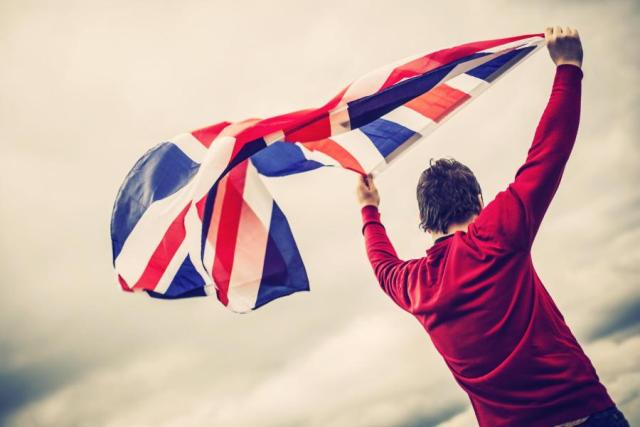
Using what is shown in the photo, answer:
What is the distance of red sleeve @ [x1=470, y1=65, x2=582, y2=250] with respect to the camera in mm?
2275

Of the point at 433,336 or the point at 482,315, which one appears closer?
the point at 482,315

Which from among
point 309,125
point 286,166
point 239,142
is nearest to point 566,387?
point 309,125

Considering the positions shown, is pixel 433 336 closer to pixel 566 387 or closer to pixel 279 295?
pixel 566 387

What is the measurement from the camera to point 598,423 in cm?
228

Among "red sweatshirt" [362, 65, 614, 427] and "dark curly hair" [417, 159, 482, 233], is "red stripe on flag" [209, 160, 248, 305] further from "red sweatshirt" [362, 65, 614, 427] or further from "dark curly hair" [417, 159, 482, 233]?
"red sweatshirt" [362, 65, 614, 427]

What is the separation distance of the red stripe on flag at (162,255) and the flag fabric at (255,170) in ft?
0.03

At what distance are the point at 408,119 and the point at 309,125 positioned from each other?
0.99m

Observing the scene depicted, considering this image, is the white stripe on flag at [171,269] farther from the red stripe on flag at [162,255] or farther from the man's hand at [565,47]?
the man's hand at [565,47]

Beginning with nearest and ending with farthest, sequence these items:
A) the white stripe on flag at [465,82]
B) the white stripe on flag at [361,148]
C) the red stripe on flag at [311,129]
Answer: the red stripe on flag at [311,129], the white stripe on flag at [465,82], the white stripe on flag at [361,148]

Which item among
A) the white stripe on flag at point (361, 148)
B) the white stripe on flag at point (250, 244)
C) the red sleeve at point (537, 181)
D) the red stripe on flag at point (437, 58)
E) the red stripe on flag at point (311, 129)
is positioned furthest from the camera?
the white stripe on flag at point (250, 244)

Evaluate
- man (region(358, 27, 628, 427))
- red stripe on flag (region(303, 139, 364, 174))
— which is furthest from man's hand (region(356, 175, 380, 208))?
man (region(358, 27, 628, 427))

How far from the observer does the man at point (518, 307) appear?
2.30 meters

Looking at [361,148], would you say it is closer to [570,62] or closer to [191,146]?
[191,146]

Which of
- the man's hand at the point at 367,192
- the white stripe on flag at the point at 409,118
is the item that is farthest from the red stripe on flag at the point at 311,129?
the white stripe on flag at the point at 409,118
